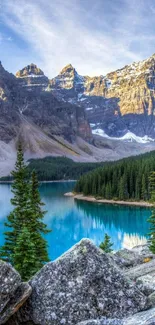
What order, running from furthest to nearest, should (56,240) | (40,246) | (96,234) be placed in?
1. (96,234)
2. (56,240)
3. (40,246)

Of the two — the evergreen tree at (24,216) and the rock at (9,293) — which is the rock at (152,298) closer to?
the rock at (9,293)

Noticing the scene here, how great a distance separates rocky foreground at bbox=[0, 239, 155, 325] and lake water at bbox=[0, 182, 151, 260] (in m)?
49.4

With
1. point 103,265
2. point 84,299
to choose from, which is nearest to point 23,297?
point 84,299

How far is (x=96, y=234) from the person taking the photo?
76625 mm

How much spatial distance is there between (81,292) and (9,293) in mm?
1591

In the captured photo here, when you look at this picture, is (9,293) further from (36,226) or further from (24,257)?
(36,226)

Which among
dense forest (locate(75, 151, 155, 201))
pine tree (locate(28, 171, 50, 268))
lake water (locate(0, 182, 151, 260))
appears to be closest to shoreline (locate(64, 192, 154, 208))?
dense forest (locate(75, 151, 155, 201))

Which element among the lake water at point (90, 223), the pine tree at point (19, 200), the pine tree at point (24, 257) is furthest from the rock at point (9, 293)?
the lake water at point (90, 223)

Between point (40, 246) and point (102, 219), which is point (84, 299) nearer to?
point (40, 246)

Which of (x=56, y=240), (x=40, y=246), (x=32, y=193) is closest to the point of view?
(x=40, y=246)

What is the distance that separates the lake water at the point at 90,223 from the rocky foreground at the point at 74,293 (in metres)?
49.4

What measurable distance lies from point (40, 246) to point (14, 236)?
8.43 ft

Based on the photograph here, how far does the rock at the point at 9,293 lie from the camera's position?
6848 mm

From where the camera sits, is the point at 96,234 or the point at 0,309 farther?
the point at 96,234
